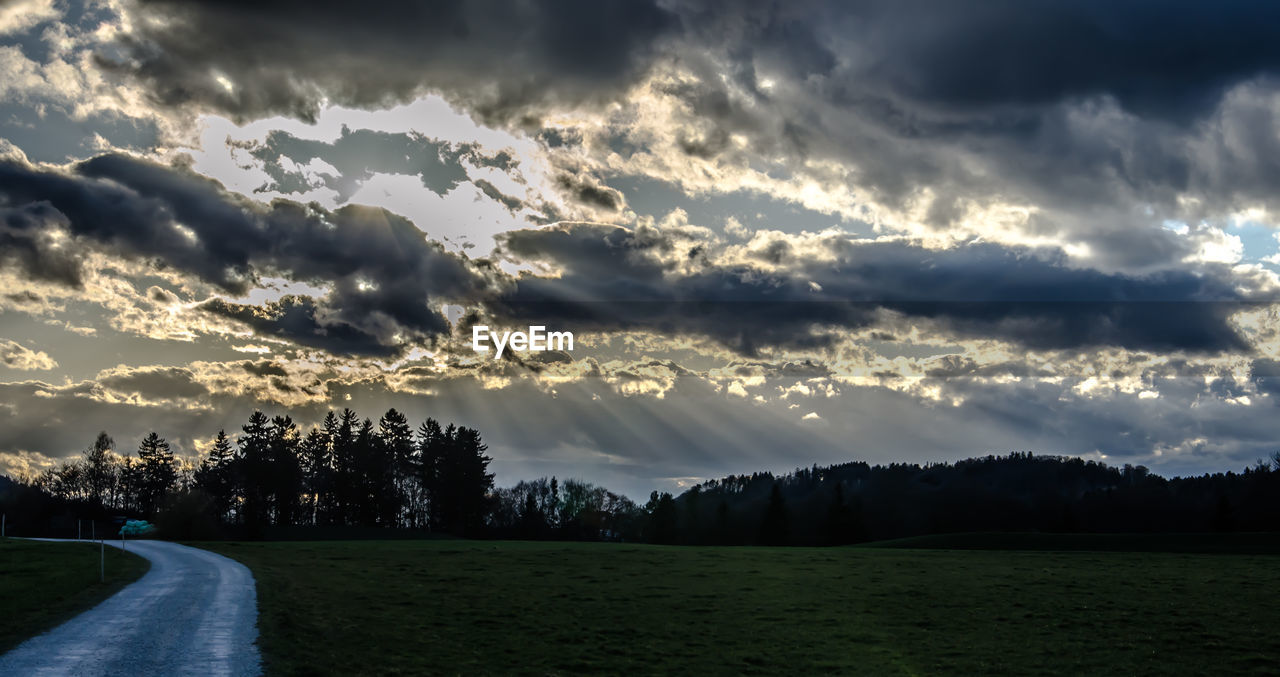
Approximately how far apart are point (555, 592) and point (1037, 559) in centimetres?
4377

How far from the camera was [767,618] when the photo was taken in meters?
→ 32.8

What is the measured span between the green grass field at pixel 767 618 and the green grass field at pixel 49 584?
6942 millimetres

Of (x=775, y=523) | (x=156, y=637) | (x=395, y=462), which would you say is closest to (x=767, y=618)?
(x=156, y=637)

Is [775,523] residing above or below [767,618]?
below

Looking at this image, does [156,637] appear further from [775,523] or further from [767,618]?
[775,523]

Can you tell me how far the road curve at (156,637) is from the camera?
20.1 meters

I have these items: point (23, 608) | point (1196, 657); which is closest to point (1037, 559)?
point (1196, 657)

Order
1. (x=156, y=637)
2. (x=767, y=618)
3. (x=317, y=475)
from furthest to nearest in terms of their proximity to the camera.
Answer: (x=317, y=475)
(x=767, y=618)
(x=156, y=637)

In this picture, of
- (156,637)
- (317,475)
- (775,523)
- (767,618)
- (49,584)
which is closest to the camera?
(156,637)

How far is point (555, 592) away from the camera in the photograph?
132ft

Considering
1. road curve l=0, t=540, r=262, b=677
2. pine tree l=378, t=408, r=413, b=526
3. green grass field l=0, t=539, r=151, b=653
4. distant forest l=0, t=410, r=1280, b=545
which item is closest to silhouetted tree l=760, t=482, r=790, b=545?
distant forest l=0, t=410, r=1280, b=545

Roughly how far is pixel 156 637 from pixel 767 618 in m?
22.5

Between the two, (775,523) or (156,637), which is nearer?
(156,637)

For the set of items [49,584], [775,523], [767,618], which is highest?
[49,584]
